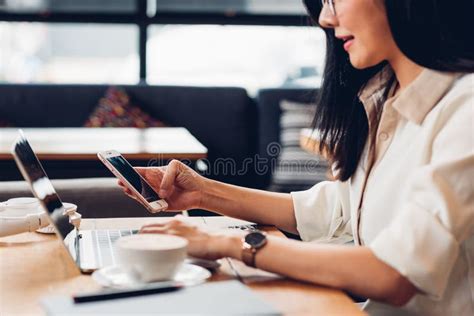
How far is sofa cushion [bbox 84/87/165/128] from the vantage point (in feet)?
13.3

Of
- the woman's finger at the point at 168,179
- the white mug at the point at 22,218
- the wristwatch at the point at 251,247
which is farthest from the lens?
the woman's finger at the point at 168,179

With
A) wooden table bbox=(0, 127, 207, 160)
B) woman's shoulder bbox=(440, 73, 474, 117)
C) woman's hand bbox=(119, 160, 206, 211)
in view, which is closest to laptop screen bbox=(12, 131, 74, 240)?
woman's hand bbox=(119, 160, 206, 211)

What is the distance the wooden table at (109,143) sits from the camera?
2877mm

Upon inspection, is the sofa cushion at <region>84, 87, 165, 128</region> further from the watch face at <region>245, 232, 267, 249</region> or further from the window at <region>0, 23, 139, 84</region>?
the watch face at <region>245, 232, 267, 249</region>

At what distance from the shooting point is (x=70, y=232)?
1388 mm

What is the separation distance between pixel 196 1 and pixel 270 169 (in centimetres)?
106

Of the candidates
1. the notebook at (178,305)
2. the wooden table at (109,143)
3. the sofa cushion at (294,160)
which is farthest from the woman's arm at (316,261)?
the sofa cushion at (294,160)

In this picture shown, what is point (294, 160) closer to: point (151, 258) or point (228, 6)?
point (228, 6)

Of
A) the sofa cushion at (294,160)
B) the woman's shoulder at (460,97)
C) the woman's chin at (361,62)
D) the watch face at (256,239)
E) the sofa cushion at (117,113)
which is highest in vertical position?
the woman's chin at (361,62)

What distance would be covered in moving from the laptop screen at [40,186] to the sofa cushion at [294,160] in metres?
2.75

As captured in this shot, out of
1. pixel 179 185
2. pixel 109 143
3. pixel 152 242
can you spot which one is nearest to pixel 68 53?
pixel 109 143

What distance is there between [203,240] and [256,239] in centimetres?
8

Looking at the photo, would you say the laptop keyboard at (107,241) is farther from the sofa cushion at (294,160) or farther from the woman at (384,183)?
the sofa cushion at (294,160)

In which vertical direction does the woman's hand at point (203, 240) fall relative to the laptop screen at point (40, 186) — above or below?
below
